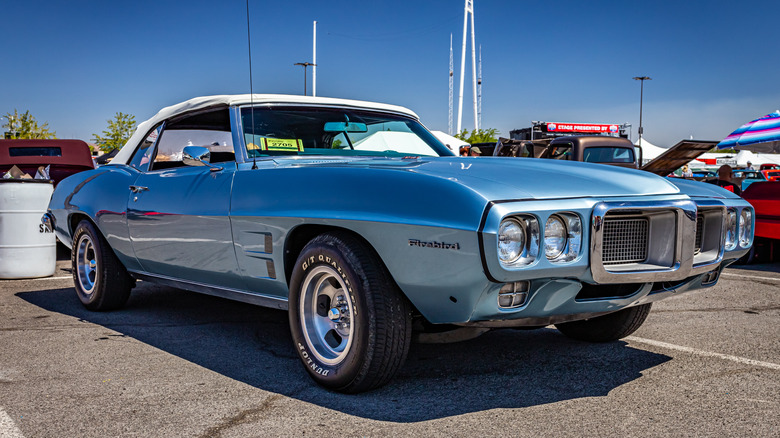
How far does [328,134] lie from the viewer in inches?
164

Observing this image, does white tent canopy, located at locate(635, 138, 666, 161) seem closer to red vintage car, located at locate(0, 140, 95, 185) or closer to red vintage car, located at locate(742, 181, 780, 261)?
red vintage car, located at locate(742, 181, 780, 261)

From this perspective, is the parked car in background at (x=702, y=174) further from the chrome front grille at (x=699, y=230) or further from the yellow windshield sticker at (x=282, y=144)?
the yellow windshield sticker at (x=282, y=144)

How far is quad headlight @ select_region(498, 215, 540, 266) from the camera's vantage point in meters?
2.60

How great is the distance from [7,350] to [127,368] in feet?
2.89

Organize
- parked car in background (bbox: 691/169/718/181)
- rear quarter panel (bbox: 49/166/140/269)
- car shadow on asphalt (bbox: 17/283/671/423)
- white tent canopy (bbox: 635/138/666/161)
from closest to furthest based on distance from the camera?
car shadow on asphalt (bbox: 17/283/671/423) → rear quarter panel (bbox: 49/166/140/269) → parked car in background (bbox: 691/169/718/181) → white tent canopy (bbox: 635/138/666/161)

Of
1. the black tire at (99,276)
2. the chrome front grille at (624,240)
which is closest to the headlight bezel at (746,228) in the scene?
the chrome front grille at (624,240)

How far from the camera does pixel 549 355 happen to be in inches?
150

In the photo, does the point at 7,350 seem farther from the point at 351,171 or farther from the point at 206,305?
the point at 351,171

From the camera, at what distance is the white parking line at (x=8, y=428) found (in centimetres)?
258

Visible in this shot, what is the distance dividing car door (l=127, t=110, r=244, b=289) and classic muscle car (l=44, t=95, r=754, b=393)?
0.05ft

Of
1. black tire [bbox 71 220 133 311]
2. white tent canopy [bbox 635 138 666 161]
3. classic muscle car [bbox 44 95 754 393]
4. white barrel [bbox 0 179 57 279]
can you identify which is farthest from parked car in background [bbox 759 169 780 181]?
black tire [bbox 71 220 133 311]

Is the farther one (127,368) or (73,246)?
(73,246)

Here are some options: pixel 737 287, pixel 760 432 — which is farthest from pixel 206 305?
pixel 737 287

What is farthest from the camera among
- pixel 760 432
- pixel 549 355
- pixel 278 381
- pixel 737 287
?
pixel 737 287
